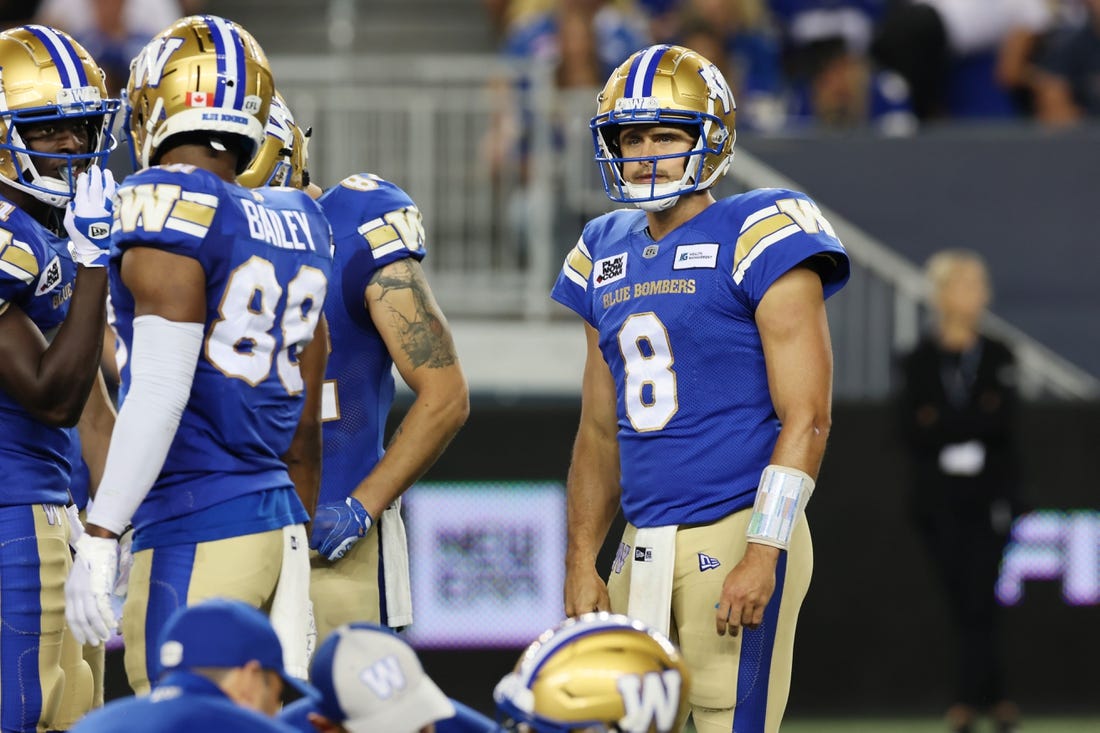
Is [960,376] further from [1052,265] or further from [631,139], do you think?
[631,139]

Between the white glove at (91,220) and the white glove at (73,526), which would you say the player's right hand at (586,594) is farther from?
the white glove at (91,220)

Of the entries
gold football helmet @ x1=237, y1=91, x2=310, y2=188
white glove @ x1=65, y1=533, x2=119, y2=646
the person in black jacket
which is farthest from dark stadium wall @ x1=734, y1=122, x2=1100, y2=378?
white glove @ x1=65, y1=533, x2=119, y2=646

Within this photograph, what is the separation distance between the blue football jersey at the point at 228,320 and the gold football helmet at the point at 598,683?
2.82ft

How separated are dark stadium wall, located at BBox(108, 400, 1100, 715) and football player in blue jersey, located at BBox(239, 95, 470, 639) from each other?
13.0 ft

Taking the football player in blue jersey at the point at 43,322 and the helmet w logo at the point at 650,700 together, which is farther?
the football player in blue jersey at the point at 43,322

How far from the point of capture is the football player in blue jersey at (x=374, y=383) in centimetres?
471

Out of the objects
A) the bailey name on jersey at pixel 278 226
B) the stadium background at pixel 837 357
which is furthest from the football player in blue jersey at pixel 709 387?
the stadium background at pixel 837 357

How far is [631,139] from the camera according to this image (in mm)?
4648

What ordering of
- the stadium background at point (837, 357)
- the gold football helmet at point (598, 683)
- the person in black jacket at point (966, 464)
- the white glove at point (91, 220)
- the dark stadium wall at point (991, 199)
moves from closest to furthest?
1. the gold football helmet at point (598, 683)
2. the white glove at point (91, 220)
3. the person in black jacket at point (966, 464)
4. the stadium background at point (837, 357)
5. the dark stadium wall at point (991, 199)

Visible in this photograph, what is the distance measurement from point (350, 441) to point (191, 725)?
194 cm

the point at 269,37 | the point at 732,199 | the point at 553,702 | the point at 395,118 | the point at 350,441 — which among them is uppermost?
the point at 269,37

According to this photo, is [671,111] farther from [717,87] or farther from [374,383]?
[374,383]

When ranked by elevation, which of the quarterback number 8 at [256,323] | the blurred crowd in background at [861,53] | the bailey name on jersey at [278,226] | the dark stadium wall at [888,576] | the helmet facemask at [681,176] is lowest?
the dark stadium wall at [888,576]

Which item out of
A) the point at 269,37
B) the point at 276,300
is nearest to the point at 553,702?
the point at 276,300
